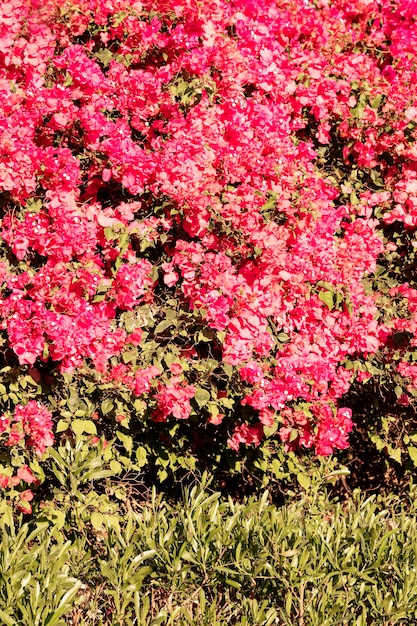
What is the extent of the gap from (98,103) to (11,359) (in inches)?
44.3

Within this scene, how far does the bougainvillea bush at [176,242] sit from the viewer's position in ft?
11.2

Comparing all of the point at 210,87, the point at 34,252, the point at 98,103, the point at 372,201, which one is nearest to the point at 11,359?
the point at 34,252

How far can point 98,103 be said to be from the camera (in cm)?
358

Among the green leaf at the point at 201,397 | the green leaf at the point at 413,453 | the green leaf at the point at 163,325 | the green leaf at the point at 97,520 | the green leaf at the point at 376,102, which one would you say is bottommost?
the green leaf at the point at 413,453

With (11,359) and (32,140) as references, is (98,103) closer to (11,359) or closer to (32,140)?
(32,140)

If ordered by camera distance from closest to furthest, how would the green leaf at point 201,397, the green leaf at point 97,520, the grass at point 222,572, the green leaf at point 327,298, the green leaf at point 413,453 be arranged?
the grass at point 222,572, the green leaf at point 97,520, the green leaf at point 201,397, the green leaf at point 327,298, the green leaf at point 413,453

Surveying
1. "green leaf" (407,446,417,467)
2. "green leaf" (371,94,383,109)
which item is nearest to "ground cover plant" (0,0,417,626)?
"green leaf" (371,94,383,109)

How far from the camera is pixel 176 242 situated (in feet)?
11.7

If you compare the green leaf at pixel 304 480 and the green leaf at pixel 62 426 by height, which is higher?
the green leaf at pixel 62 426

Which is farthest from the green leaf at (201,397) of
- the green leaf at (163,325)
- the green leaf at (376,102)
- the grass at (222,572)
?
the green leaf at (376,102)

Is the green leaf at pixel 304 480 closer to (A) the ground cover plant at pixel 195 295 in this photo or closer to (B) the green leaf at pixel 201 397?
(A) the ground cover plant at pixel 195 295

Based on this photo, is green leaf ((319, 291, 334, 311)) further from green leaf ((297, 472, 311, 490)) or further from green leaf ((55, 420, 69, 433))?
green leaf ((55, 420, 69, 433))

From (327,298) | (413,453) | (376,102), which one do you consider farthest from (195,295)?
(413,453)

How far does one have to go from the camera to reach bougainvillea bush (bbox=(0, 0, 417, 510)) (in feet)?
11.2
